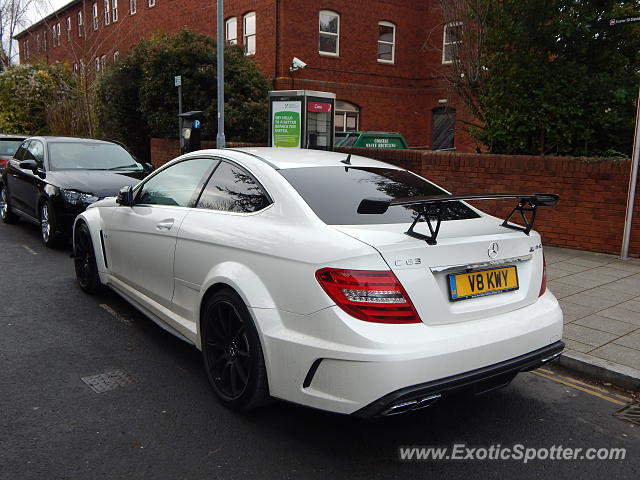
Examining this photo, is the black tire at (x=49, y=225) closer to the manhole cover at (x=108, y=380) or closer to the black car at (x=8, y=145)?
the manhole cover at (x=108, y=380)

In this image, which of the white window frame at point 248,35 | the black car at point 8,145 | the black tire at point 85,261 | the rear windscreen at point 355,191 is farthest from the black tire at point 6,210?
the white window frame at point 248,35

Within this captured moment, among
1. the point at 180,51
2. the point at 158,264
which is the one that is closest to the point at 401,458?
the point at 158,264

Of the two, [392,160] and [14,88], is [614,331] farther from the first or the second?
[14,88]

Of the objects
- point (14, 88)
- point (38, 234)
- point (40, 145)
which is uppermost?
point (14, 88)

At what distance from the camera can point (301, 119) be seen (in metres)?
12.6

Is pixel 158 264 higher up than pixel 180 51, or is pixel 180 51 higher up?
pixel 180 51

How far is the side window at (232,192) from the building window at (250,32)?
72.1ft

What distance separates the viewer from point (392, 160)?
11.0 metres

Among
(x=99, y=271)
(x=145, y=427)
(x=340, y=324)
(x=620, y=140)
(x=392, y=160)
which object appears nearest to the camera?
(x=340, y=324)

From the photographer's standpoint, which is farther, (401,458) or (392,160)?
(392,160)

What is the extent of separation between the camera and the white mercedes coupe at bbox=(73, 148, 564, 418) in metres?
2.81

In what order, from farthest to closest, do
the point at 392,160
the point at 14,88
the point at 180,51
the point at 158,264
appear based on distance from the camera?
the point at 14,88 → the point at 180,51 → the point at 392,160 → the point at 158,264

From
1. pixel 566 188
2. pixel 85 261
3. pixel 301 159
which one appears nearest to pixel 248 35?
pixel 566 188

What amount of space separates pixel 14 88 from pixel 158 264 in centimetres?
2601
